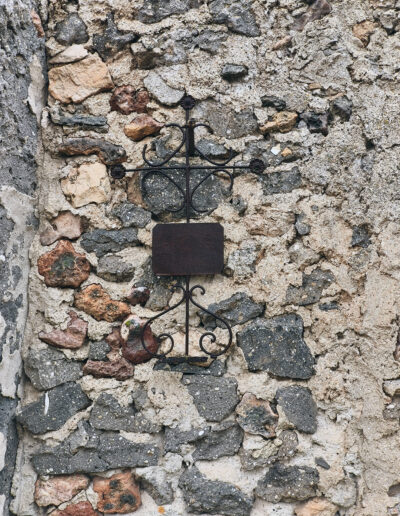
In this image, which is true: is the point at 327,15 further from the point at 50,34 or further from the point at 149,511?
the point at 149,511

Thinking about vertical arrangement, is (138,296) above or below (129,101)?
below

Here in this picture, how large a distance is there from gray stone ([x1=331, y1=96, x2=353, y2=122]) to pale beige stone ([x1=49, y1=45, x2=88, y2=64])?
34.3 inches

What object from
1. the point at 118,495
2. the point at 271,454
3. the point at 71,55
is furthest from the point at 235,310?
the point at 71,55

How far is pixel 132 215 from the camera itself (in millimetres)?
1765

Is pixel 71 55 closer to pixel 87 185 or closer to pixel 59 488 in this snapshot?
pixel 87 185

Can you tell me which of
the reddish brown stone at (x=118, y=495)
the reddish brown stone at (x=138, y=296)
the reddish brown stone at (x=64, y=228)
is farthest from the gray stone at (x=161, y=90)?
the reddish brown stone at (x=118, y=495)

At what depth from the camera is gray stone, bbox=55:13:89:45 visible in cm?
186

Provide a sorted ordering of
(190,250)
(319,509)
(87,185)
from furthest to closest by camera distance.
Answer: (87,185) < (190,250) < (319,509)

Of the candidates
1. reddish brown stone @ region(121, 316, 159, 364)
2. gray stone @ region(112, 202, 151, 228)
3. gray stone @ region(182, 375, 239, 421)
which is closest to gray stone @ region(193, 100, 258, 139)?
gray stone @ region(112, 202, 151, 228)

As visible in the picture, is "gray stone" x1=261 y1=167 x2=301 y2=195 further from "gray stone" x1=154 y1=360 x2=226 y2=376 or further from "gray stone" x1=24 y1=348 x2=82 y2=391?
"gray stone" x1=24 y1=348 x2=82 y2=391

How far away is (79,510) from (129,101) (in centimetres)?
132

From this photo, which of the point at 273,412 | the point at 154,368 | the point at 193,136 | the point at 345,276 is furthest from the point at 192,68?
the point at 273,412

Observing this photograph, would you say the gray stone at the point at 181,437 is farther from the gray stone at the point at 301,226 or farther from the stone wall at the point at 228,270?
the gray stone at the point at 301,226

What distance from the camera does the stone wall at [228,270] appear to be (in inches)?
63.4
